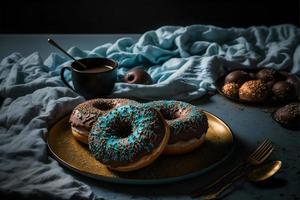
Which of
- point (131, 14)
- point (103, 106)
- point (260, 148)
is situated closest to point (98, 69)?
point (103, 106)

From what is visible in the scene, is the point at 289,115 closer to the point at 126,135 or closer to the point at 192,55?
the point at 126,135

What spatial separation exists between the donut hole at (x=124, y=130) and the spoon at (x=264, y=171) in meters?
0.28

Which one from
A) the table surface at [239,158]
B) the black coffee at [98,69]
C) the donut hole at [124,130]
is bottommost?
the table surface at [239,158]

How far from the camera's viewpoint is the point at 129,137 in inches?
38.5

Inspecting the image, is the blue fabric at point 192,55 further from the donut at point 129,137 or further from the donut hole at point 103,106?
the donut at point 129,137

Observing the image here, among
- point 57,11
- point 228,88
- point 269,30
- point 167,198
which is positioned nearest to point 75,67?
point 228,88

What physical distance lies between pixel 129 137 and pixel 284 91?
0.57 m

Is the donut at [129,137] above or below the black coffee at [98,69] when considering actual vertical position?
below

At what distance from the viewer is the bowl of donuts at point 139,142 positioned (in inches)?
37.6

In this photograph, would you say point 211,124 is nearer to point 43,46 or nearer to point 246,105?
point 246,105

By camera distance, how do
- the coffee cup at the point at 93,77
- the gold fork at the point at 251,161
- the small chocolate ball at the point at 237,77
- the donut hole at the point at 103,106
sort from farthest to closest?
the small chocolate ball at the point at 237,77
the coffee cup at the point at 93,77
the donut hole at the point at 103,106
the gold fork at the point at 251,161

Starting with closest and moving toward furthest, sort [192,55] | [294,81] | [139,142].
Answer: [139,142], [294,81], [192,55]

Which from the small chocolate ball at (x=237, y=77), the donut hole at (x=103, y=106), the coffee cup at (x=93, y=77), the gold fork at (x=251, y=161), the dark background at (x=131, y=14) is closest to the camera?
the gold fork at (x=251, y=161)

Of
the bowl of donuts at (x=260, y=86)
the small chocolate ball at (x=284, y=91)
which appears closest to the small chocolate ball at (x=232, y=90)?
the bowl of donuts at (x=260, y=86)
